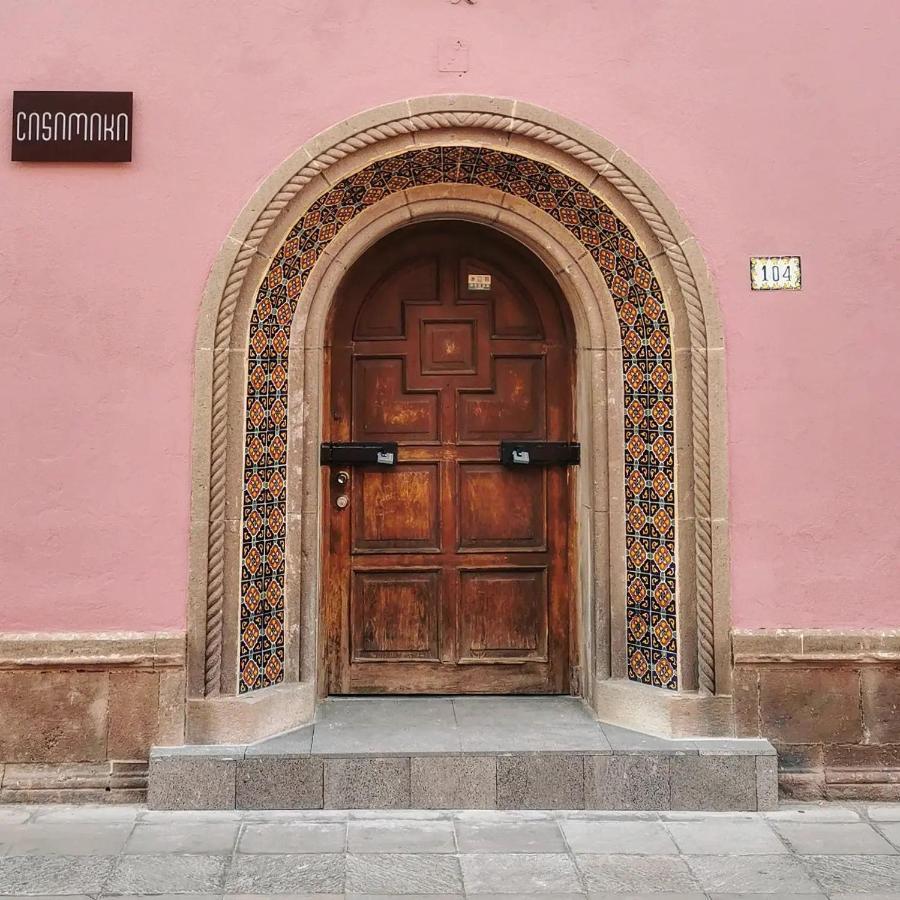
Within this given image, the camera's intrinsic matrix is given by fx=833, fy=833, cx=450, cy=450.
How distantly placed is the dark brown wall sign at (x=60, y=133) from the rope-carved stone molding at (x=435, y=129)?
819 millimetres

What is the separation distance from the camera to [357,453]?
471 cm

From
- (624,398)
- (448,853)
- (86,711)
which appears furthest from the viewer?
(624,398)

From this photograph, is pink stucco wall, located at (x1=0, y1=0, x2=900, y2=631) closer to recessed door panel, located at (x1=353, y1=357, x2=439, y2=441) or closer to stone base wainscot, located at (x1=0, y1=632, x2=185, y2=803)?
stone base wainscot, located at (x1=0, y1=632, x2=185, y2=803)

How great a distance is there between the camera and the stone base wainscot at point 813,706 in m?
4.05

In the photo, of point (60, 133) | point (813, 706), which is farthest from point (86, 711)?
point (813, 706)

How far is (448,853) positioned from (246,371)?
243 cm

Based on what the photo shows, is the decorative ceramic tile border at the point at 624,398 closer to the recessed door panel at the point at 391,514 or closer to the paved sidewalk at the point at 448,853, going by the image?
the recessed door panel at the point at 391,514

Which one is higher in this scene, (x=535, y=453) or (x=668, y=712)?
(x=535, y=453)

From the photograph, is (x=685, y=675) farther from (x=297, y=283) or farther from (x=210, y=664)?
(x=297, y=283)

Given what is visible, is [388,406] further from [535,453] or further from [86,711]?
[86,711]

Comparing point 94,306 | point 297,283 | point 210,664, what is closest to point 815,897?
point 210,664

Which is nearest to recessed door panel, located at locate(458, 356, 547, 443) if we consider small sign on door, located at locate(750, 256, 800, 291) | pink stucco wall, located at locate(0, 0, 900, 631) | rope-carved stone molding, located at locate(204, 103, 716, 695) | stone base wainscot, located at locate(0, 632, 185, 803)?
rope-carved stone molding, located at locate(204, 103, 716, 695)

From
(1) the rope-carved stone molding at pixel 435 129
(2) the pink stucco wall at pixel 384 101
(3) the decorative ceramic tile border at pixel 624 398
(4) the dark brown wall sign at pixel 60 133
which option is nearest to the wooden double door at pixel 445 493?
(3) the decorative ceramic tile border at pixel 624 398

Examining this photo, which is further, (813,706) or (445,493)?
(445,493)
